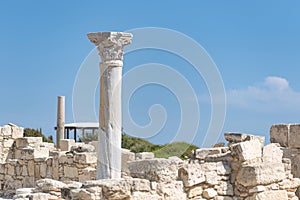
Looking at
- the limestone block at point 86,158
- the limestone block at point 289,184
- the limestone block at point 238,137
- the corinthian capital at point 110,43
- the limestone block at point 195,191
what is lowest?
the limestone block at point 195,191

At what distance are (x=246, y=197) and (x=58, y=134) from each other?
17.2 m

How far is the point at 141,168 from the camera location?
7270 mm

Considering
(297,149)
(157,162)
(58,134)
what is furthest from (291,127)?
(58,134)

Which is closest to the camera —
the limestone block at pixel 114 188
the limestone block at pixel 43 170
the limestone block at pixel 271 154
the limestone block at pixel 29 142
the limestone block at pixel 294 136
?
the limestone block at pixel 114 188

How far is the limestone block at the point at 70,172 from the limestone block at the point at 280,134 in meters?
5.00

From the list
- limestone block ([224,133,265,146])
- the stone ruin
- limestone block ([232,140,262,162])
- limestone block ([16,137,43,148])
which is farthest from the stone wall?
limestone block ([232,140,262,162])

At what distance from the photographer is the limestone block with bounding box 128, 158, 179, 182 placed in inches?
280

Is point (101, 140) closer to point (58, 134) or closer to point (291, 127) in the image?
point (291, 127)

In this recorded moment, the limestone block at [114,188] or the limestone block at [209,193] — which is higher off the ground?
the limestone block at [114,188]

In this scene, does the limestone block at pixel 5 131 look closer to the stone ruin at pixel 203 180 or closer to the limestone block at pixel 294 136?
the stone ruin at pixel 203 180

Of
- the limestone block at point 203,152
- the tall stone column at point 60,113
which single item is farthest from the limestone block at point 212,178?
the tall stone column at point 60,113

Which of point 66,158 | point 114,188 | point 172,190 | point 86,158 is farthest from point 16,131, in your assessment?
point 114,188

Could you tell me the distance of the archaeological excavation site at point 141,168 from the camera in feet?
23.0

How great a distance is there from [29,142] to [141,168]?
1064cm
